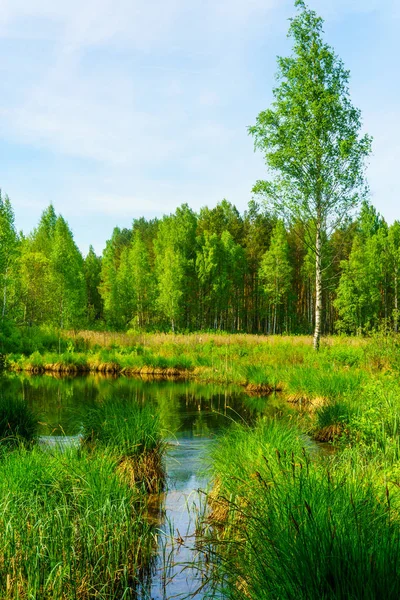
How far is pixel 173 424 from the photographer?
1344 centimetres

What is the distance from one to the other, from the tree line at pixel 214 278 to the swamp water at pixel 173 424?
1476cm

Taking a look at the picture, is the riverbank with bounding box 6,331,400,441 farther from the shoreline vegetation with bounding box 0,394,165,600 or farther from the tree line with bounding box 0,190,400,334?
the tree line with bounding box 0,190,400,334

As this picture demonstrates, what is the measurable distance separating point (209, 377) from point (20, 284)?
65.8 ft

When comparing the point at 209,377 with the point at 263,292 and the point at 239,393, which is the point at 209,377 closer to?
the point at 239,393

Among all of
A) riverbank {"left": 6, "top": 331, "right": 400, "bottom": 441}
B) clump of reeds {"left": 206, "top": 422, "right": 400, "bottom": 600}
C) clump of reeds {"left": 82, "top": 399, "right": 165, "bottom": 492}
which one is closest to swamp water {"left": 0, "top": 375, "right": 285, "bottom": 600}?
clump of reeds {"left": 82, "top": 399, "right": 165, "bottom": 492}

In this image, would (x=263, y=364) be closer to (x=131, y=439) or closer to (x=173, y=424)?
(x=173, y=424)

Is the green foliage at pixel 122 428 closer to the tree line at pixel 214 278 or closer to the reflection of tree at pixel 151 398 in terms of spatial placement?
the reflection of tree at pixel 151 398

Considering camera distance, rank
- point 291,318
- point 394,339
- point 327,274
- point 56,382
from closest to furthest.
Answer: point 394,339 → point 56,382 → point 327,274 → point 291,318

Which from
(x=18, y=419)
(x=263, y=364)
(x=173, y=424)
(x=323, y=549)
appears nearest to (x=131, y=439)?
(x=18, y=419)

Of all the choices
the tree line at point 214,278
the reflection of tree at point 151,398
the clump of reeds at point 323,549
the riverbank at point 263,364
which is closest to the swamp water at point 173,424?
the reflection of tree at point 151,398

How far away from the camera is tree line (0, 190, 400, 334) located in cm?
4031

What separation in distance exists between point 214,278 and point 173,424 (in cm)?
3615

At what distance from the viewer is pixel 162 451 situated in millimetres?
8445

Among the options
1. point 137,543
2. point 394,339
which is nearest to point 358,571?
point 137,543
